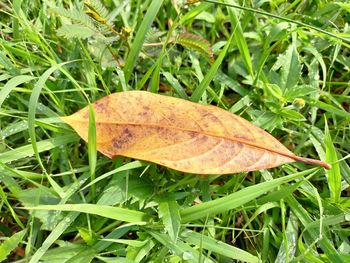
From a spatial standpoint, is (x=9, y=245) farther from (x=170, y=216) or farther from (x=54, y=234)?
(x=170, y=216)

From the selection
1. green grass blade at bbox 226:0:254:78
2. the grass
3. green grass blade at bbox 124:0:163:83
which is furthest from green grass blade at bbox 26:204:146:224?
green grass blade at bbox 226:0:254:78

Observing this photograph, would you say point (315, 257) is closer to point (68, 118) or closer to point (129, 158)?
point (129, 158)

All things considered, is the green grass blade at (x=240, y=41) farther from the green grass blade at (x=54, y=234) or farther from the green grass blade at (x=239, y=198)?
the green grass blade at (x=54, y=234)

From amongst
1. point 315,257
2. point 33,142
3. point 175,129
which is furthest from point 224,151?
point 33,142

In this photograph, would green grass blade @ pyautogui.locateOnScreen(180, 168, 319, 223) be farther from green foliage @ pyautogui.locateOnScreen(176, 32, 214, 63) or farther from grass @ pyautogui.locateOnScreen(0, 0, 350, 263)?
green foliage @ pyautogui.locateOnScreen(176, 32, 214, 63)

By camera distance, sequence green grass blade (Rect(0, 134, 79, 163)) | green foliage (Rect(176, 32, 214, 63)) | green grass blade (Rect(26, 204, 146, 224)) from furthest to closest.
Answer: green foliage (Rect(176, 32, 214, 63)), green grass blade (Rect(0, 134, 79, 163)), green grass blade (Rect(26, 204, 146, 224))

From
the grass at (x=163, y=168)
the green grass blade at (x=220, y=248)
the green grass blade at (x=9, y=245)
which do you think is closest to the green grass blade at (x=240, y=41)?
the grass at (x=163, y=168)
